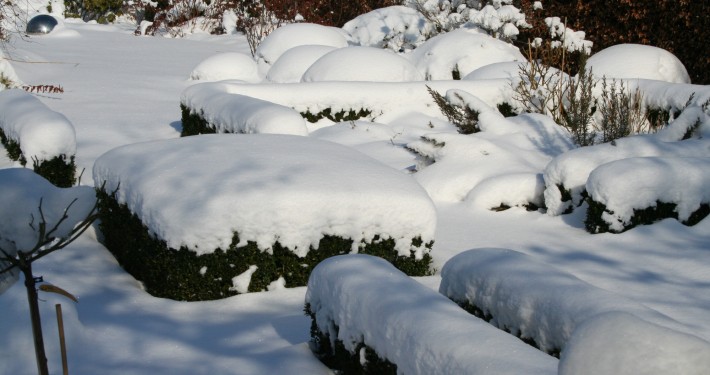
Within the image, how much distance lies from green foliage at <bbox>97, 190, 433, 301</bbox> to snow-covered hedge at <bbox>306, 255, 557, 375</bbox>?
1128 mm

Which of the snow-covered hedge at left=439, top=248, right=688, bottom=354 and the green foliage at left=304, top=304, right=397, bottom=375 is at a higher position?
the snow-covered hedge at left=439, top=248, right=688, bottom=354

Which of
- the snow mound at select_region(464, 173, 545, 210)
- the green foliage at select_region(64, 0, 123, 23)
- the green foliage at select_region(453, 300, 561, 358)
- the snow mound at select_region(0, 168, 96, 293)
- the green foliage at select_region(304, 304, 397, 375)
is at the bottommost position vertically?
the green foliage at select_region(64, 0, 123, 23)

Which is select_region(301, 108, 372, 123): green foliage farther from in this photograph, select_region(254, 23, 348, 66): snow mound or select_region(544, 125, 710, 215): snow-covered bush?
select_region(254, 23, 348, 66): snow mound

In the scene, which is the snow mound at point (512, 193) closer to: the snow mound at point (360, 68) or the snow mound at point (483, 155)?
the snow mound at point (483, 155)

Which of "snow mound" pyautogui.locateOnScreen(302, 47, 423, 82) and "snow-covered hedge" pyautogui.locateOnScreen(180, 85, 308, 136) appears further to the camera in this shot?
"snow mound" pyautogui.locateOnScreen(302, 47, 423, 82)

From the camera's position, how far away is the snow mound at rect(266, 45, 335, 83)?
1412 centimetres

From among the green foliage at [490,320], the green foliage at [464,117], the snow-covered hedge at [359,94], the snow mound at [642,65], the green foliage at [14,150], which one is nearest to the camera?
the green foliage at [490,320]

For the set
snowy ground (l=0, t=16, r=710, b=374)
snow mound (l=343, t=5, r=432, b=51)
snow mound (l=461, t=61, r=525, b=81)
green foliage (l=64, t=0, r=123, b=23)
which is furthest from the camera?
green foliage (l=64, t=0, r=123, b=23)

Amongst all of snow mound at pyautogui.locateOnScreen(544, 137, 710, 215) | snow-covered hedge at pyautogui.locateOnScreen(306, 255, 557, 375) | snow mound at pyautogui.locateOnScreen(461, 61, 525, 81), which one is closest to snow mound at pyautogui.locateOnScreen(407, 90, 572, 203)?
snow mound at pyautogui.locateOnScreen(544, 137, 710, 215)

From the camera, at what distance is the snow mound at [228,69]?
16.2 metres

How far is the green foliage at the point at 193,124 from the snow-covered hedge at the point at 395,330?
6146 mm

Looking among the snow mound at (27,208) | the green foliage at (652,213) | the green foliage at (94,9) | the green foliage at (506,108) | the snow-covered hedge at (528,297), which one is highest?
the snow mound at (27,208)

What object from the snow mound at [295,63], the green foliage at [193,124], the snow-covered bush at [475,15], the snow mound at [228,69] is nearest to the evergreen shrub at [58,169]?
the green foliage at [193,124]

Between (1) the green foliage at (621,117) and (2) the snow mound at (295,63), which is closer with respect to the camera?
(1) the green foliage at (621,117)
